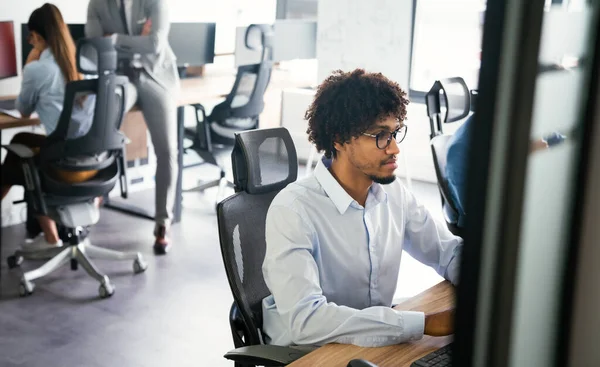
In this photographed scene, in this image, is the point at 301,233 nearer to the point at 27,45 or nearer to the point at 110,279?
the point at 110,279

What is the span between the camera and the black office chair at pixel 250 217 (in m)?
1.80

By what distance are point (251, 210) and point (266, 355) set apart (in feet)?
1.46

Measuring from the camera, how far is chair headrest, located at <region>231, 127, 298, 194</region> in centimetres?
191

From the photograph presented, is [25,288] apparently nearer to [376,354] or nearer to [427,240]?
[427,240]

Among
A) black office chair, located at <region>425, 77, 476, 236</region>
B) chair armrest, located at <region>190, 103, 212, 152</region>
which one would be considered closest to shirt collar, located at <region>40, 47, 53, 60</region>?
chair armrest, located at <region>190, 103, 212, 152</region>

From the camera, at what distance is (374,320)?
1.53 meters

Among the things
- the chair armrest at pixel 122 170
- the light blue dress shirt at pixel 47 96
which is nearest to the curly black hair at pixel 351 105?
the light blue dress shirt at pixel 47 96

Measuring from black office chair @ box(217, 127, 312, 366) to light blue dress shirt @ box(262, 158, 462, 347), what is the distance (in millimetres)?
64

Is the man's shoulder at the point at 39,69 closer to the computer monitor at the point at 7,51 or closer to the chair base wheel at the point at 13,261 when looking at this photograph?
the computer monitor at the point at 7,51

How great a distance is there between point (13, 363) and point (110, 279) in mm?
961

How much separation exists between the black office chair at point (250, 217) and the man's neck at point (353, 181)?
21 cm

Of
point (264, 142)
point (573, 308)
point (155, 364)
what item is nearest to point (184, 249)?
point (155, 364)

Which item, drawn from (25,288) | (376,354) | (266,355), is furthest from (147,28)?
(376,354)

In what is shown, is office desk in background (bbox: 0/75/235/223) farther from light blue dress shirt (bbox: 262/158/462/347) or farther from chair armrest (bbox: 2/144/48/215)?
light blue dress shirt (bbox: 262/158/462/347)
